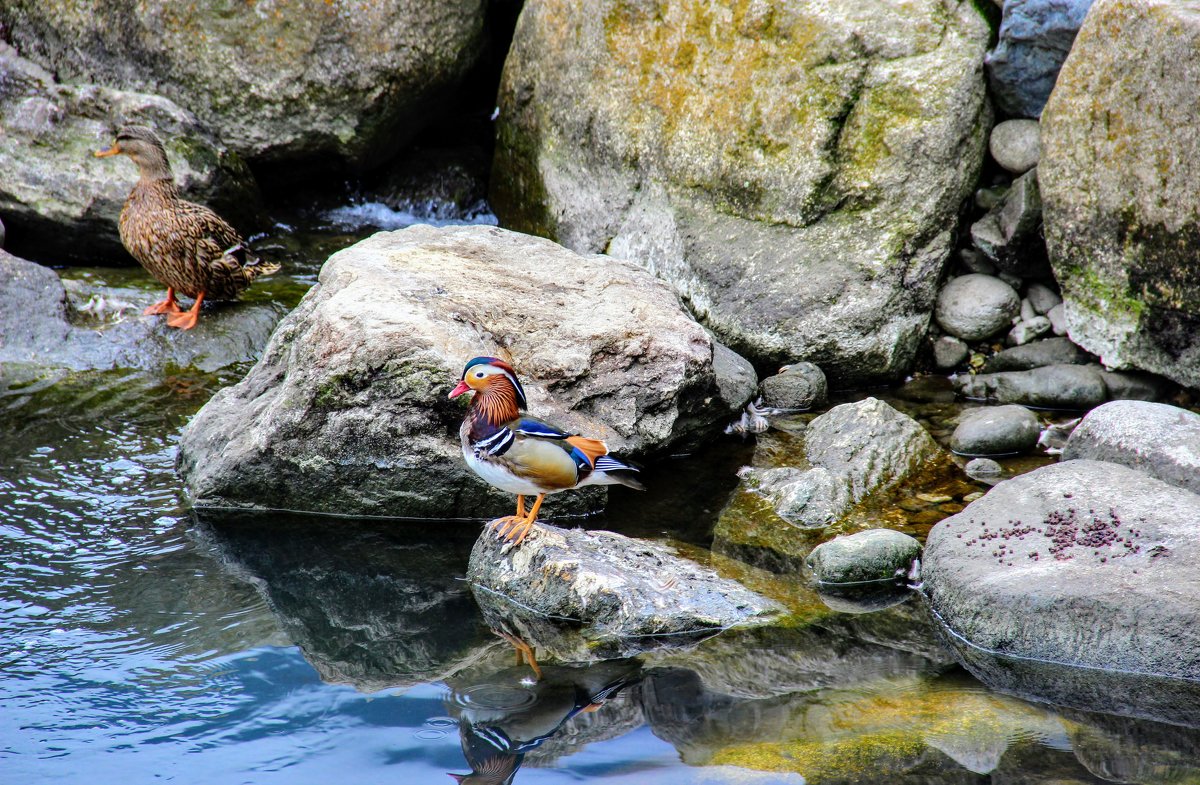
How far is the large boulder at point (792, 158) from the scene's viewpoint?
7.31 metres

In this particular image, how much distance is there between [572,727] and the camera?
4207 millimetres

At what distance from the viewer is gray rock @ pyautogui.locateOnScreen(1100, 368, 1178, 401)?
265 inches

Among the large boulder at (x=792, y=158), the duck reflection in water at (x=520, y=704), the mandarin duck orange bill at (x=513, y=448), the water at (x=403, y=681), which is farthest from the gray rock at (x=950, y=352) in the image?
the duck reflection in water at (x=520, y=704)

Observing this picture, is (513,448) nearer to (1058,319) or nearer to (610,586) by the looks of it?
(610,586)

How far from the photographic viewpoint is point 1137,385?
6.78 metres

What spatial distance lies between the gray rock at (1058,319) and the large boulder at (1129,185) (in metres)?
0.24

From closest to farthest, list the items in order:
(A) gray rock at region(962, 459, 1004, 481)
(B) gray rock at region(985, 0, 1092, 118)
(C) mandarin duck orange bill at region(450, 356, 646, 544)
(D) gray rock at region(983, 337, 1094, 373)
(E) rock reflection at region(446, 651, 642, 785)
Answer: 1. (E) rock reflection at region(446, 651, 642, 785)
2. (C) mandarin duck orange bill at region(450, 356, 646, 544)
3. (A) gray rock at region(962, 459, 1004, 481)
4. (B) gray rock at region(985, 0, 1092, 118)
5. (D) gray rock at region(983, 337, 1094, 373)

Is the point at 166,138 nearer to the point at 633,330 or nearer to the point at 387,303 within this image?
the point at 387,303

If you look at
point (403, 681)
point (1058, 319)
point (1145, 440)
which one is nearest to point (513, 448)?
point (403, 681)

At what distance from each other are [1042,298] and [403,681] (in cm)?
531

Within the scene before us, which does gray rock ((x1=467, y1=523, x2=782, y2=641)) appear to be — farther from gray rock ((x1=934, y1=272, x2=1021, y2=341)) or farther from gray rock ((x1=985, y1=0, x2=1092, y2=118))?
gray rock ((x1=985, y1=0, x2=1092, y2=118))

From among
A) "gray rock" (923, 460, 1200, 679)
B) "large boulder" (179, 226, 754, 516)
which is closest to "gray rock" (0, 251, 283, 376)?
"large boulder" (179, 226, 754, 516)

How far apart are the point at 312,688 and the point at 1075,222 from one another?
5507mm

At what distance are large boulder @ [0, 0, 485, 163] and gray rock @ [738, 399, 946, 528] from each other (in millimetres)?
5446
